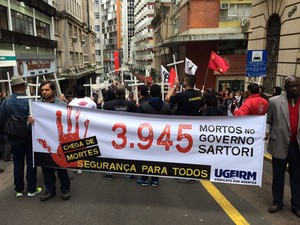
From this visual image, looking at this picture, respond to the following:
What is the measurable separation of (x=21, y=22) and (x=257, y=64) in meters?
16.0

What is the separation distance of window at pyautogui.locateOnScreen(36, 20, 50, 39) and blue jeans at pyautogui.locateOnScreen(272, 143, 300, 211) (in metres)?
22.7

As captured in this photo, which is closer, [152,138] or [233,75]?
[152,138]

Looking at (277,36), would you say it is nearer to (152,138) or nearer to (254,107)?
(254,107)

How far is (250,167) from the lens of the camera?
4.10 m

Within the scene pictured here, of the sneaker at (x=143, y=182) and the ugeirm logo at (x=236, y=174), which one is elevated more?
the ugeirm logo at (x=236, y=174)

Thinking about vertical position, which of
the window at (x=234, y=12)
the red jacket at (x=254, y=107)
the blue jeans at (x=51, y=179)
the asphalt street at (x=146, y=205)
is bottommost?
the asphalt street at (x=146, y=205)

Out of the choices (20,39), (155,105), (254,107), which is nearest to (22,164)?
(155,105)

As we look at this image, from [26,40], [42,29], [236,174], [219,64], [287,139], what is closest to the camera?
[287,139]

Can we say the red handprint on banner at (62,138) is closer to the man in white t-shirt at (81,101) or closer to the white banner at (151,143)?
the white banner at (151,143)

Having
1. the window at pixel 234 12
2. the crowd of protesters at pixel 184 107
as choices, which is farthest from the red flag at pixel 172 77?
the window at pixel 234 12

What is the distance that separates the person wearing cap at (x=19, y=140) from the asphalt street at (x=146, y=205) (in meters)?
0.24

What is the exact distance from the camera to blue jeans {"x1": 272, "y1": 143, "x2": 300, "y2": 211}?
13.2 feet

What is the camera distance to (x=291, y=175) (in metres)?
4.09

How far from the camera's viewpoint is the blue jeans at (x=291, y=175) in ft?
13.2
